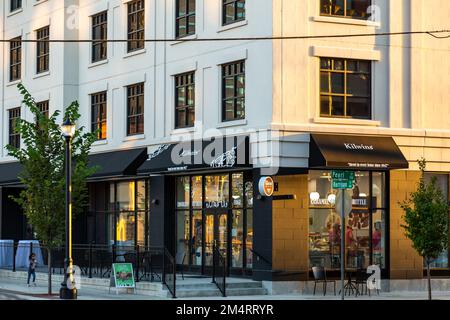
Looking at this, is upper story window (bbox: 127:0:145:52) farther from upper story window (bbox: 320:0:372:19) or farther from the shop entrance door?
upper story window (bbox: 320:0:372:19)

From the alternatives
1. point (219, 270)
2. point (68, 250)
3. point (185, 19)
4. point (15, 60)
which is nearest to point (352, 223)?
point (219, 270)

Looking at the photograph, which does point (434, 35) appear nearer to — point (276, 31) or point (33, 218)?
point (276, 31)

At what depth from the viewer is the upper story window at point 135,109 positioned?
113ft

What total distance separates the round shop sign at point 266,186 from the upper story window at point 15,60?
66.3ft

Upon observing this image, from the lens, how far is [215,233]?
101 ft

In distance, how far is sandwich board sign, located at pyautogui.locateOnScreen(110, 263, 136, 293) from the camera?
87.8ft

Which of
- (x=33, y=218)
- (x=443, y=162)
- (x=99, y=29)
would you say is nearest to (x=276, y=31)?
(x=443, y=162)

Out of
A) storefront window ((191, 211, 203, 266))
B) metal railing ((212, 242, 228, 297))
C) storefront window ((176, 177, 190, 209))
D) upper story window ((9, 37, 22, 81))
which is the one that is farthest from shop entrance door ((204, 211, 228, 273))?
upper story window ((9, 37, 22, 81))

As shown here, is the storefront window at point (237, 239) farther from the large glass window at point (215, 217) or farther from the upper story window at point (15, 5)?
the upper story window at point (15, 5)

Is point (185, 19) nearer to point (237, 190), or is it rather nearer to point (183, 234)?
point (237, 190)

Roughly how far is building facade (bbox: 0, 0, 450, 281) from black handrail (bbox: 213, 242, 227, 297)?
33.4 inches

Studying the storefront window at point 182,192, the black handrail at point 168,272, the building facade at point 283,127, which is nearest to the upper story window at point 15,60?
the building facade at point 283,127
